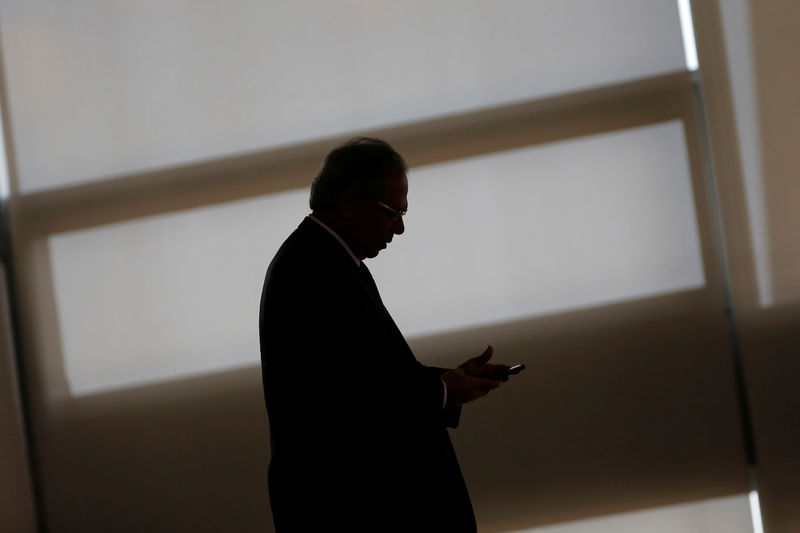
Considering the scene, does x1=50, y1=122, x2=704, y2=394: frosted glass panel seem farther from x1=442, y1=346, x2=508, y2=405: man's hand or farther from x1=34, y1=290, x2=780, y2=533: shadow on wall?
x1=442, y1=346, x2=508, y2=405: man's hand

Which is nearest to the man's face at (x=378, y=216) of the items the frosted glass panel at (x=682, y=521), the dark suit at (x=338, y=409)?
the dark suit at (x=338, y=409)

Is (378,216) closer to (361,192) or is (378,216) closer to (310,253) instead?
(361,192)

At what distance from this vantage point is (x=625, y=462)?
329 cm

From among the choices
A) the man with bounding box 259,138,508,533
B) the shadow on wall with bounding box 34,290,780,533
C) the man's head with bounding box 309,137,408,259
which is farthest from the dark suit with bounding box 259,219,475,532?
the shadow on wall with bounding box 34,290,780,533

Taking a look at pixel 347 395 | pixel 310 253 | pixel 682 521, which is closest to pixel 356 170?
pixel 310 253

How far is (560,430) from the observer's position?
3305 mm

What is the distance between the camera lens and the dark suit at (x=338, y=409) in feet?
5.82

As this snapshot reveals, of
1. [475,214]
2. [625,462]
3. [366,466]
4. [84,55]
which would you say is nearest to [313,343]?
[366,466]

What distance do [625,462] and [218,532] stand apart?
5.12 ft

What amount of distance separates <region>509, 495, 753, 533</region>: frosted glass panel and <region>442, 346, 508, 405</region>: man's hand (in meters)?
1.54

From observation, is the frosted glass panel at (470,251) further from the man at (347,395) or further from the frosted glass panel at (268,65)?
the man at (347,395)

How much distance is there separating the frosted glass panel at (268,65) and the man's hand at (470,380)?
5.24 ft

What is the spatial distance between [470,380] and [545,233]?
152cm

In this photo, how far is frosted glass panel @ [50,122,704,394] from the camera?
3322 millimetres
